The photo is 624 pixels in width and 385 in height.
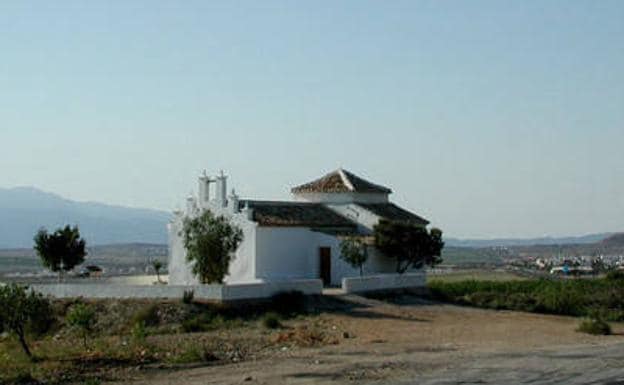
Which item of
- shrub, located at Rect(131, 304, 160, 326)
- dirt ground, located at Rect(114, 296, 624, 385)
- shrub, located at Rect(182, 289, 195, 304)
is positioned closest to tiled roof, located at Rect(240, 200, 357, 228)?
shrub, located at Rect(182, 289, 195, 304)

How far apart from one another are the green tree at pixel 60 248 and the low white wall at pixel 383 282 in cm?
1230

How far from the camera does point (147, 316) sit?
3625cm

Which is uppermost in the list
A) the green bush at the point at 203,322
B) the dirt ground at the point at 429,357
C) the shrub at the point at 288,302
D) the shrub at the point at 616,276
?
the shrub at the point at 616,276

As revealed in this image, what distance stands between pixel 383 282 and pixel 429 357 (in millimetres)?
18752

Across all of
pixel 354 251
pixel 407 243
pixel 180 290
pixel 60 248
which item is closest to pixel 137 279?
pixel 60 248

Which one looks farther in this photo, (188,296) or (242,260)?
(242,260)

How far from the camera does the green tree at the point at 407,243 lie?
156 feet

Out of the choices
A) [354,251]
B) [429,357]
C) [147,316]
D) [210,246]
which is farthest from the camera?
[354,251]

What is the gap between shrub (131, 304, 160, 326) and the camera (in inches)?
1412

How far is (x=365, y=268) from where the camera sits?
4784cm

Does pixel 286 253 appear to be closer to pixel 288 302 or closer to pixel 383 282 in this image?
pixel 383 282

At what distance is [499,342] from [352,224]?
2154 centimetres

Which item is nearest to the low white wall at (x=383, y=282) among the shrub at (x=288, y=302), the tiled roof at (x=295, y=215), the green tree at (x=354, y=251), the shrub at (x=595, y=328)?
the green tree at (x=354, y=251)

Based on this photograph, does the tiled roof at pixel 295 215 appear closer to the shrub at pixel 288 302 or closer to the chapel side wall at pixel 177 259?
the chapel side wall at pixel 177 259
